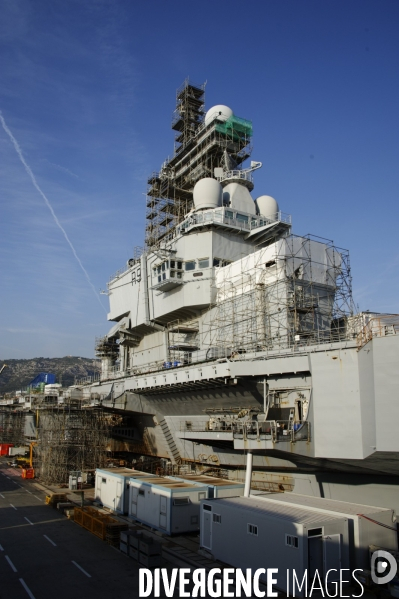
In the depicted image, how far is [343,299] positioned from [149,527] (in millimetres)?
13248

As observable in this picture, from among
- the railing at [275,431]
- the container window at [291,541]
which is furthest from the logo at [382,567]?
the railing at [275,431]

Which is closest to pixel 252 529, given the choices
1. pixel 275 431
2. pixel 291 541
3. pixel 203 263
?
pixel 291 541

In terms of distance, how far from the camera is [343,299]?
23.1 meters

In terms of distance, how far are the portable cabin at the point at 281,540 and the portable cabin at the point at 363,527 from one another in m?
0.33

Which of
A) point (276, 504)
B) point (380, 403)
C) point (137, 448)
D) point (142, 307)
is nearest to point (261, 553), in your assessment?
point (276, 504)

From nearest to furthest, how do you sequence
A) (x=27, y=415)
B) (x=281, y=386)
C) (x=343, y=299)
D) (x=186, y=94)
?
(x=281, y=386) → (x=343, y=299) → (x=186, y=94) → (x=27, y=415)

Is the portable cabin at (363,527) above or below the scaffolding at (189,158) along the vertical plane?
below

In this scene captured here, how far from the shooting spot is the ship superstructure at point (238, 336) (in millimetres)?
13688

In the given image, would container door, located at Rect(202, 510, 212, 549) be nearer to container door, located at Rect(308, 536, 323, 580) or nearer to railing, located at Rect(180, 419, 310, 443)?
railing, located at Rect(180, 419, 310, 443)

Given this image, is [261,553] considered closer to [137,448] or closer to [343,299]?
[343,299]

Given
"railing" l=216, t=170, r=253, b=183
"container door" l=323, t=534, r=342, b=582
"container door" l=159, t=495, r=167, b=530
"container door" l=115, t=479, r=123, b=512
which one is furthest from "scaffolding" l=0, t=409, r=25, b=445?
"container door" l=323, t=534, r=342, b=582

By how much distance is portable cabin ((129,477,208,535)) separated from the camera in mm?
15586

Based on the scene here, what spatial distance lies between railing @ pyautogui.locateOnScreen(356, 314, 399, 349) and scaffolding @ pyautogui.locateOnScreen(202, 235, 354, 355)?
593 cm

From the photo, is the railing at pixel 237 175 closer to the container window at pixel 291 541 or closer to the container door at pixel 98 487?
the container door at pixel 98 487
